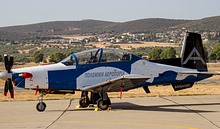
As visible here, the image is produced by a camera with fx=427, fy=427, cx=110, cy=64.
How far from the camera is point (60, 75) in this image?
1655 centimetres

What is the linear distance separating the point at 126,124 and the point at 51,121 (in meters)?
2.52

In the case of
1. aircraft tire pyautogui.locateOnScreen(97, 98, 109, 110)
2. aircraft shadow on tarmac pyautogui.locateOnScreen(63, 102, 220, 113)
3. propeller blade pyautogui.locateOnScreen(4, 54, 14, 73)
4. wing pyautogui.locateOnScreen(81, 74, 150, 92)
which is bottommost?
aircraft shadow on tarmac pyautogui.locateOnScreen(63, 102, 220, 113)

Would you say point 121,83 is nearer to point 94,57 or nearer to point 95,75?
point 95,75

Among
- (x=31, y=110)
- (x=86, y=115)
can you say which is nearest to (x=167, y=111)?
(x=86, y=115)

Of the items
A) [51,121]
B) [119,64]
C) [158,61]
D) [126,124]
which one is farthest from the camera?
[158,61]

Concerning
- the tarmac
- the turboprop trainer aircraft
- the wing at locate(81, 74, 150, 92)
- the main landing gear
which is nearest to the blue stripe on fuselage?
the turboprop trainer aircraft

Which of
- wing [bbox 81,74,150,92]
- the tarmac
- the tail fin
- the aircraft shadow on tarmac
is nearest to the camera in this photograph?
the tarmac

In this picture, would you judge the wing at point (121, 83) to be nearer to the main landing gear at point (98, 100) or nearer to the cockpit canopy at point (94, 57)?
the main landing gear at point (98, 100)

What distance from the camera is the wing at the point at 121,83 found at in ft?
52.9

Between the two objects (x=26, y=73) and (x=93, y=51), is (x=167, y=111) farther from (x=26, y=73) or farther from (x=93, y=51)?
(x=26, y=73)

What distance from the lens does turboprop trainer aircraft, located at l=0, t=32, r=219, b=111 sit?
16125 millimetres

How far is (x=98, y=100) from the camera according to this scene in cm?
1680

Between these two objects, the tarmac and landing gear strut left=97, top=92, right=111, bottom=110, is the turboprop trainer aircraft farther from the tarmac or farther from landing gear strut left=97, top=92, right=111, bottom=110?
the tarmac

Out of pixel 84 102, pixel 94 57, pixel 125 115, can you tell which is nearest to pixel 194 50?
pixel 94 57
